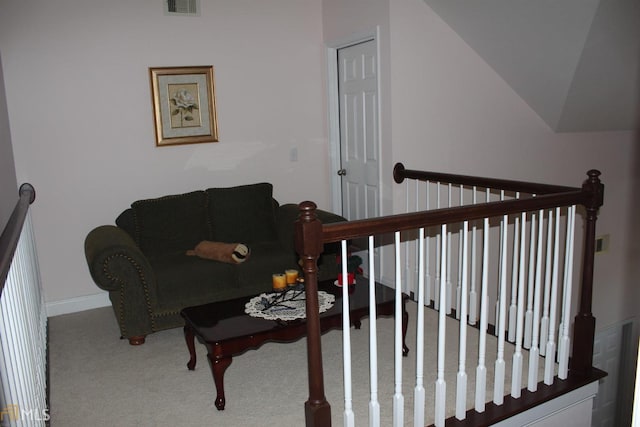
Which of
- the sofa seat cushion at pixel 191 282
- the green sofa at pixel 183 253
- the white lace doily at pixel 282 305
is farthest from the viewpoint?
the sofa seat cushion at pixel 191 282

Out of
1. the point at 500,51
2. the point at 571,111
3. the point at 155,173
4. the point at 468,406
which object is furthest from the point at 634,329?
the point at 155,173

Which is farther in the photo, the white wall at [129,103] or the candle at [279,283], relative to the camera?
the white wall at [129,103]

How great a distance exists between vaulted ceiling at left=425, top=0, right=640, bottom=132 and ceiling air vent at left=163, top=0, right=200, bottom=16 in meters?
1.93

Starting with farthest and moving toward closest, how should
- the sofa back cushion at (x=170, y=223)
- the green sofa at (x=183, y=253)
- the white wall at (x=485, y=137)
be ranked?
the white wall at (x=485, y=137), the sofa back cushion at (x=170, y=223), the green sofa at (x=183, y=253)

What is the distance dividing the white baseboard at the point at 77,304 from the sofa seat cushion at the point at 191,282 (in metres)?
0.76

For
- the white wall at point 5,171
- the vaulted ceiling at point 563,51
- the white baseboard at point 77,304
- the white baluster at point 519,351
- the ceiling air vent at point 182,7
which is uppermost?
the ceiling air vent at point 182,7

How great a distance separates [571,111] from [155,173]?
3.63m

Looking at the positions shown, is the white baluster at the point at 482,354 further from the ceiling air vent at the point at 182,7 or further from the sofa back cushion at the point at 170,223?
the ceiling air vent at the point at 182,7

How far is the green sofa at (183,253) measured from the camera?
3559 millimetres

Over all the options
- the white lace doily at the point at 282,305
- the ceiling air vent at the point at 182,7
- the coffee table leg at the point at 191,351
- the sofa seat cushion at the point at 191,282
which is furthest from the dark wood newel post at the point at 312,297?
the ceiling air vent at the point at 182,7

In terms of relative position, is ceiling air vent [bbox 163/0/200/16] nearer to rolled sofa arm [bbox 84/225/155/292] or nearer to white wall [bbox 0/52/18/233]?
white wall [bbox 0/52/18/233]

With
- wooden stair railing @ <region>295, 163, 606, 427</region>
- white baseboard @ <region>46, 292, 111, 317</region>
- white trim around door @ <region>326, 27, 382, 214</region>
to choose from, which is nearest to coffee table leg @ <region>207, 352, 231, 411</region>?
wooden stair railing @ <region>295, 163, 606, 427</region>

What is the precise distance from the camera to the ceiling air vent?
4375 mm

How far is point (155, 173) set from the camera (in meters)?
4.52
